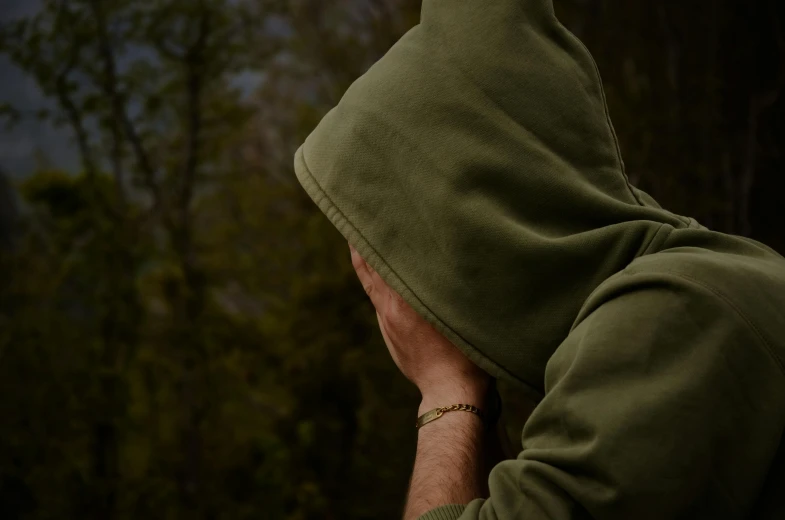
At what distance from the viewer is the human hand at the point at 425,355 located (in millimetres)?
1272

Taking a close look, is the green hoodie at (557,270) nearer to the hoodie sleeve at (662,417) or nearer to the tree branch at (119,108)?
the hoodie sleeve at (662,417)

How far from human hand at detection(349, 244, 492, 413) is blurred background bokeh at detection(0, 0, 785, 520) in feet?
7.02

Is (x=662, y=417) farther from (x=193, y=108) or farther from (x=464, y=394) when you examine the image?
(x=193, y=108)

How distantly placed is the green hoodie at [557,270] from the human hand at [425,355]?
0.26ft

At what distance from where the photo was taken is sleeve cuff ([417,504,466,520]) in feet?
3.62

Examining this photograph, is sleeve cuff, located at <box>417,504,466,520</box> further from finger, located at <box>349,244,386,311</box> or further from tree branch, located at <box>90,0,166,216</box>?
tree branch, located at <box>90,0,166,216</box>

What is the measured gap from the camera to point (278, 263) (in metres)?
5.05

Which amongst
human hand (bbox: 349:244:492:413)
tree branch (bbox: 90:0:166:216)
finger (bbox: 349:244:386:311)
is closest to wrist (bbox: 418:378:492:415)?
human hand (bbox: 349:244:492:413)

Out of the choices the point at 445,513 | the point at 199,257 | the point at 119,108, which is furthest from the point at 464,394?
the point at 199,257

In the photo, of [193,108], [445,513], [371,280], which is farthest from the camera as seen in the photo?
[193,108]

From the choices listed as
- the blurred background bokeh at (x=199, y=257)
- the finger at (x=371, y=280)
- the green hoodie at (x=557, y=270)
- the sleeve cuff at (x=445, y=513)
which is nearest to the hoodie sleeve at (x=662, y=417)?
the green hoodie at (x=557, y=270)

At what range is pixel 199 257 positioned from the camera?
481 centimetres

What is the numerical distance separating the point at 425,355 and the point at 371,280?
0.53ft

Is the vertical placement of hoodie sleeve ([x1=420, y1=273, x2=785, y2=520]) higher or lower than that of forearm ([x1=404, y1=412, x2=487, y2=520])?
higher
